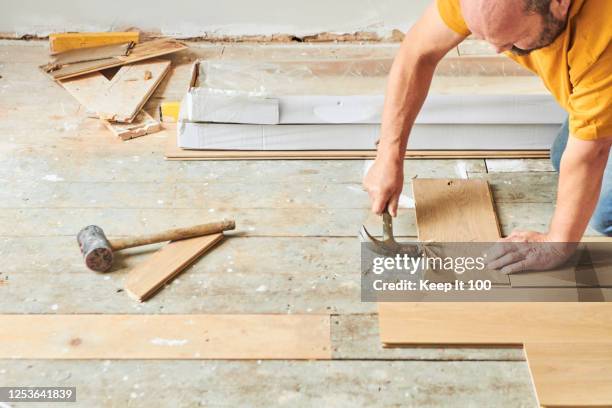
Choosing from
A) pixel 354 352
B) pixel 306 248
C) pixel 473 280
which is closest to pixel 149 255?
pixel 306 248

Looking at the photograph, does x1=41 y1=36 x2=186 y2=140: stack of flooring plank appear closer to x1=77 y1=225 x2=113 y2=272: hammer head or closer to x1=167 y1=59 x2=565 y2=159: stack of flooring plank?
x1=167 y1=59 x2=565 y2=159: stack of flooring plank

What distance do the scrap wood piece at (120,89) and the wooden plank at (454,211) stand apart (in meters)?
1.19

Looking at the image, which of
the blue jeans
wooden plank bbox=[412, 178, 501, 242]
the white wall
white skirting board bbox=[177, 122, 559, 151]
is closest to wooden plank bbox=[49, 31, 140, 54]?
the white wall

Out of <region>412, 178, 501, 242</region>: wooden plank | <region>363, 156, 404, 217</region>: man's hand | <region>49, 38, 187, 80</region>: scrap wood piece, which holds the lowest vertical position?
<region>49, 38, 187, 80</region>: scrap wood piece

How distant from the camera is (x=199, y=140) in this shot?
2.70 meters

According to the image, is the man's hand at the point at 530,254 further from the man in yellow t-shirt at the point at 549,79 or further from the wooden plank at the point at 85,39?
the wooden plank at the point at 85,39

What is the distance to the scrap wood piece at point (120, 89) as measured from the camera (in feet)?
9.53

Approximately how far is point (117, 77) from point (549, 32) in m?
2.04

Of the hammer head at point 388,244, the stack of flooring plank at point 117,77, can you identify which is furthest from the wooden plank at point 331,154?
the hammer head at point 388,244

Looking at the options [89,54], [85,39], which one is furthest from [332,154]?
[85,39]

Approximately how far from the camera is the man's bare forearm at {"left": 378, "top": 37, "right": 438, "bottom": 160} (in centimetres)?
202

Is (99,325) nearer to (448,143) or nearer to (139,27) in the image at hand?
(448,143)

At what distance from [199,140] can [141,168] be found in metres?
0.23

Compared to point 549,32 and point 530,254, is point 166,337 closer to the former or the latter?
point 530,254
